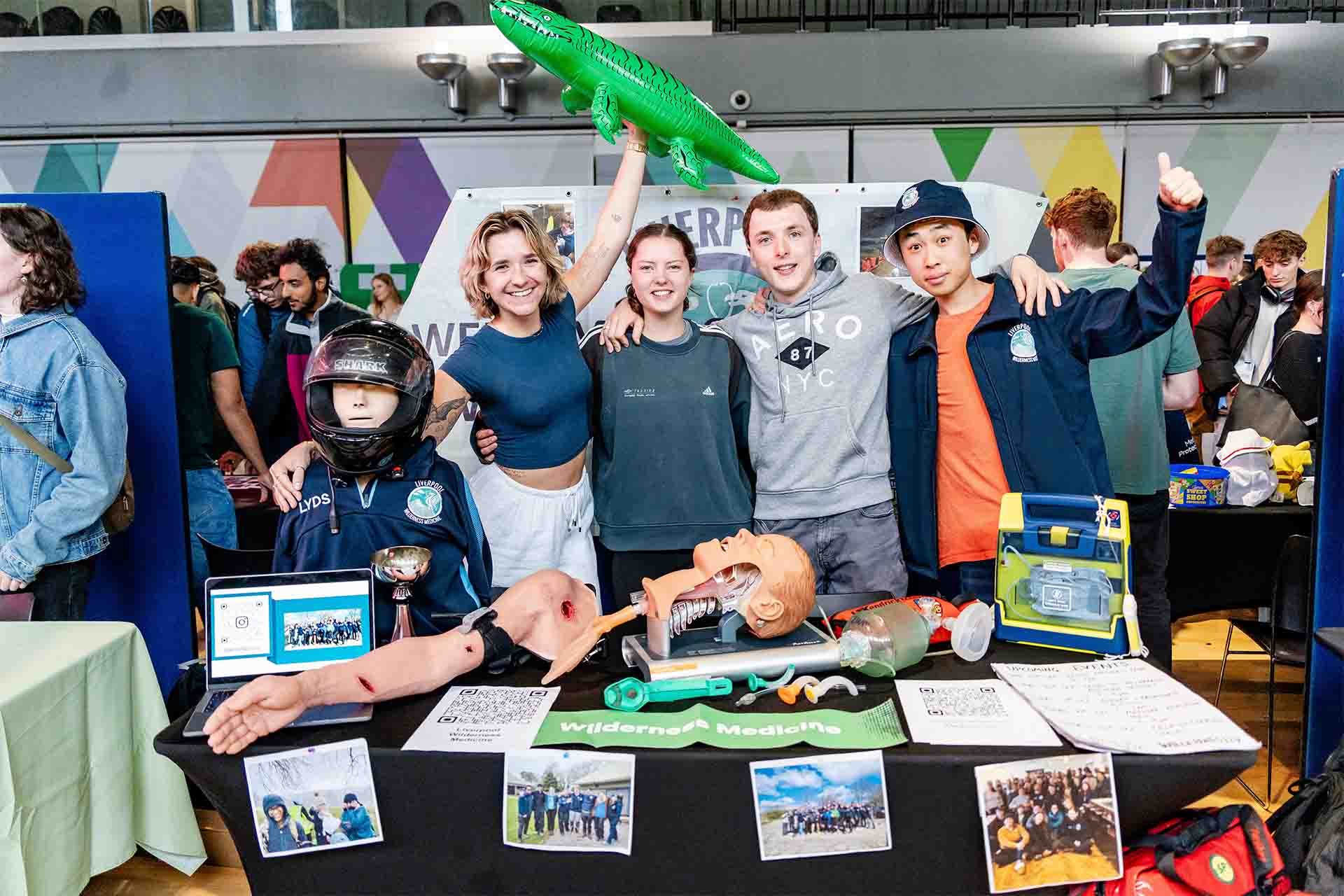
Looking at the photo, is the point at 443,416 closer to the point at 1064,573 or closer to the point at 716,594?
the point at 716,594

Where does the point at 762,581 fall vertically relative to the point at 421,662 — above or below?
above

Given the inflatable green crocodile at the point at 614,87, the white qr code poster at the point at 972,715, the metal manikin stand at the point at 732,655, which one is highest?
the inflatable green crocodile at the point at 614,87

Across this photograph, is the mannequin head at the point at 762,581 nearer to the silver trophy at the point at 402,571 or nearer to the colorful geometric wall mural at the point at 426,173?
the silver trophy at the point at 402,571

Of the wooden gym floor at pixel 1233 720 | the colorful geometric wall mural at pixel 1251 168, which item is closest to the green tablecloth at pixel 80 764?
the wooden gym floor at pixel 1233 720

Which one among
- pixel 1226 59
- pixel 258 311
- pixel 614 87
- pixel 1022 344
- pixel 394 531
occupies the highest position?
pixel 1226 59

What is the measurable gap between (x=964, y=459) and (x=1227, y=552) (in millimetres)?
1606

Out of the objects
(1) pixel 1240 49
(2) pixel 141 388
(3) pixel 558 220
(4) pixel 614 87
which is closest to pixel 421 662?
→ (4) pixel 614 87

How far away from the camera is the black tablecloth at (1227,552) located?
3293mm

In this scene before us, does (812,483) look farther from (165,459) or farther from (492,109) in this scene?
(492,109)

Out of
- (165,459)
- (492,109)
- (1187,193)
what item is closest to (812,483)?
(1187,193)

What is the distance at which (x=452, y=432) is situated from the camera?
131 inches

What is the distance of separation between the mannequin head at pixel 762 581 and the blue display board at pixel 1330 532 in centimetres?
168

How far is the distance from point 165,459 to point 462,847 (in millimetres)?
2040

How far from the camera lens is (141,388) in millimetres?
2969
